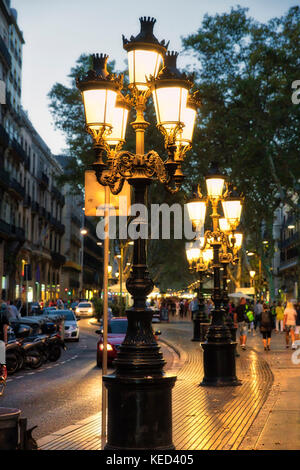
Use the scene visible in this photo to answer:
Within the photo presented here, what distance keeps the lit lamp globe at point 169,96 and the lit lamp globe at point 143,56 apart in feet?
0.60

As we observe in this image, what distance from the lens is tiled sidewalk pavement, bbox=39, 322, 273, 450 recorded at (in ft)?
27.9

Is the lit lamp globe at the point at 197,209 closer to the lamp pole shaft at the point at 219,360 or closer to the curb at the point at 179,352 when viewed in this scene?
the lamp pole shaft at the point at 219,360

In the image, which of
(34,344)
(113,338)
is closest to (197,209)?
(113,338)

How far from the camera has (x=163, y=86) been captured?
752cm

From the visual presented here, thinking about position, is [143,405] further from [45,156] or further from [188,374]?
[45,156]

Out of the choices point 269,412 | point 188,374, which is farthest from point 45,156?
point 269,412

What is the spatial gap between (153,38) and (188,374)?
1090 centimetres

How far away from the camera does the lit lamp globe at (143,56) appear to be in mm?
7720

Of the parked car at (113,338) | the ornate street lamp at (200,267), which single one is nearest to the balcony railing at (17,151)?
the ornate street lamp at (200,267)

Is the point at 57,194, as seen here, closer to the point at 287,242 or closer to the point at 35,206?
the point at 35,206

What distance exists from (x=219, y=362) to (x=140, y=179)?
8110 millimetres

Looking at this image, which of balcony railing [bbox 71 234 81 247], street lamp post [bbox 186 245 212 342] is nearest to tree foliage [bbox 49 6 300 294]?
street lamp post [bbox 186 245 212 342]

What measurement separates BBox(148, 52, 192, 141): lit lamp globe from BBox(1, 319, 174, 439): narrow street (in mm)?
4513

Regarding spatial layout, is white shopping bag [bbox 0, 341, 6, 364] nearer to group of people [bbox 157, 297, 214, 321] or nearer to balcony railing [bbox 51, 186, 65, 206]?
group of people [bbox 157, 297, 214, 321]
